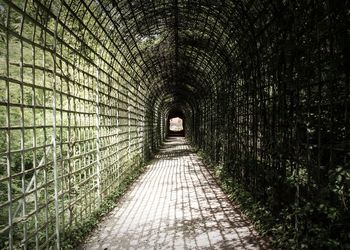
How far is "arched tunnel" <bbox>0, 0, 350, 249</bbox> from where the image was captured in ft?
10.6

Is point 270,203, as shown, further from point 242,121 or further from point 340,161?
point 242,121

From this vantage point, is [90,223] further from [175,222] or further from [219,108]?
[219,108]

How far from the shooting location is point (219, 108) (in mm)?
11227

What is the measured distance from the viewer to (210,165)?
12.4m

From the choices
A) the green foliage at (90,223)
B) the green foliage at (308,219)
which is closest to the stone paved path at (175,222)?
the green foliage at (90,223)

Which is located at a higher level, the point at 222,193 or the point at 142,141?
the point at 142,141

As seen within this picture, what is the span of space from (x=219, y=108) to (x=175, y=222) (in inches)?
246

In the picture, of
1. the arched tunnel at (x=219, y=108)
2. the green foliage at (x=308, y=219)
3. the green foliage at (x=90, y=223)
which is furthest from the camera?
the green foliage at (x=90, y=223)

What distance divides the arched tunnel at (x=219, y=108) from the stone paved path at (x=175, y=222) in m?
0.31

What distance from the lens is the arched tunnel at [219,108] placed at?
3217 mm

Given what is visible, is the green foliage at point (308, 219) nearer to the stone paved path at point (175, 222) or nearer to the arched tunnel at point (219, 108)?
the arched tunnel at point (219, 108)

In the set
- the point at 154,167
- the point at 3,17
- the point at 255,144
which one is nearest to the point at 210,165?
the point at 154,167

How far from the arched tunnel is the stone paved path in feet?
1.03

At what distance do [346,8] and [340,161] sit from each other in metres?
1.44
